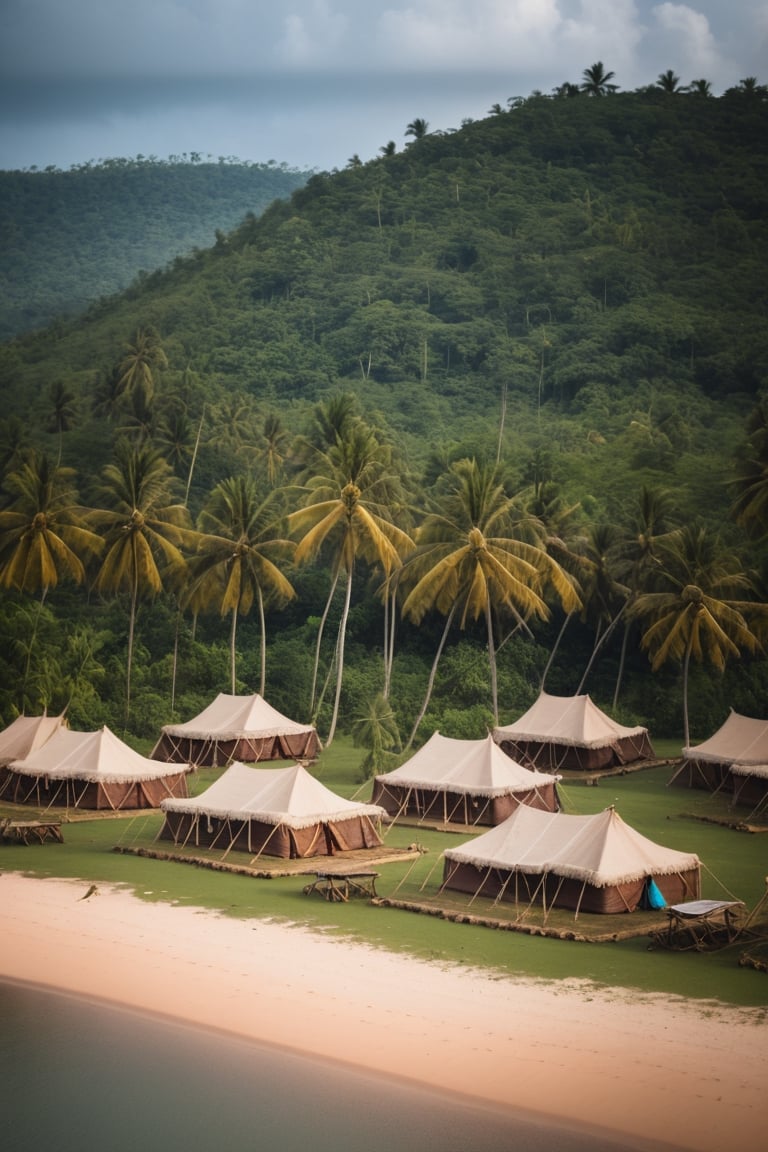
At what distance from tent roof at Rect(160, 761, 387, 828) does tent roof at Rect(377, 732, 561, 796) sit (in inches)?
130

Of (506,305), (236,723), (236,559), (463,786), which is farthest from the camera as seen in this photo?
(506,305)

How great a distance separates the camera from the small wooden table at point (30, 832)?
33188 millimetres

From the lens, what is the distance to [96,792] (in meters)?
37.7

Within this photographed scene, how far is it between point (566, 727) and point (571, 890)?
19.7 m

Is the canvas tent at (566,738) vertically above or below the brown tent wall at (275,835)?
below

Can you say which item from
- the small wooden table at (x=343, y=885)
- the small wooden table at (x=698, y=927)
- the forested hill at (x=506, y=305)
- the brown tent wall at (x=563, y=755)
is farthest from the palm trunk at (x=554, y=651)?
the small wooden table at (x=698, y=927)

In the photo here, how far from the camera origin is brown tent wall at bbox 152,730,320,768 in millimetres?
45844

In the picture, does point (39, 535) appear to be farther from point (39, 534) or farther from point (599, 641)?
point (599, 641)


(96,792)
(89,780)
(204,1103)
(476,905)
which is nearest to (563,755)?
(96,792)

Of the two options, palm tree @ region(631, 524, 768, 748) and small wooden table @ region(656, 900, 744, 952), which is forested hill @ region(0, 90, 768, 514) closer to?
palm tree @ region(631, 524, 768, 748)

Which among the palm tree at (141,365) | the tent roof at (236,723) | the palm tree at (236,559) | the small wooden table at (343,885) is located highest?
the palm tree at (141,365)

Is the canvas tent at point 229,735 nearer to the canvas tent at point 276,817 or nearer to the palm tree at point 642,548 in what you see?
the canvas tent at point 276,817

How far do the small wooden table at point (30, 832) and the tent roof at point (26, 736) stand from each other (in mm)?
6261

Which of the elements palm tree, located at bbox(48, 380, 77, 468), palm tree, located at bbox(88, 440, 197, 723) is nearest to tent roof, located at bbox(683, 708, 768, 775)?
palm tree, located at bbox(88, 440, 197, 723)
